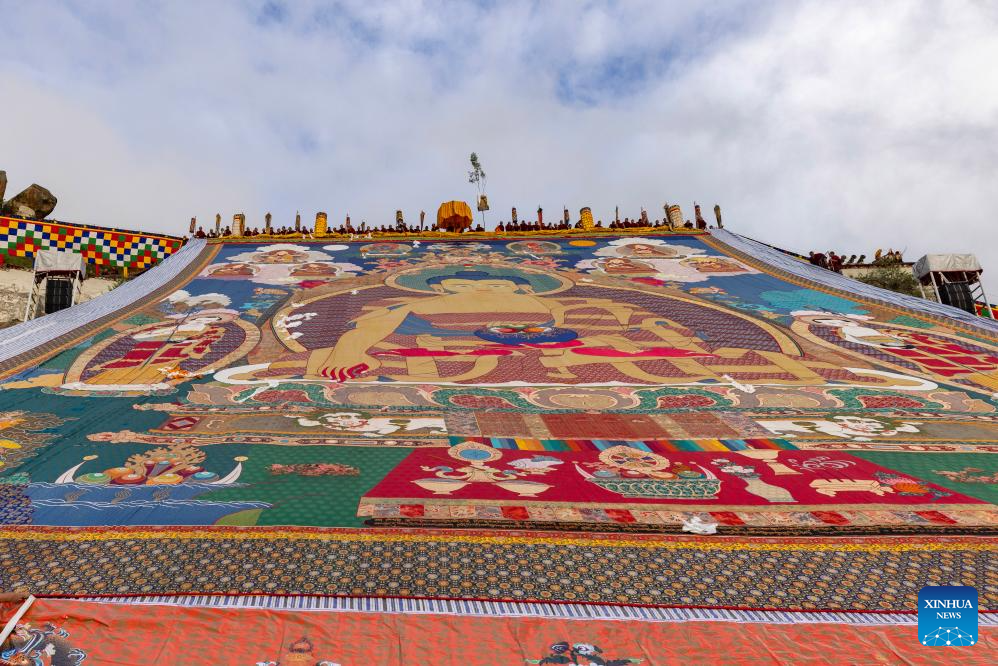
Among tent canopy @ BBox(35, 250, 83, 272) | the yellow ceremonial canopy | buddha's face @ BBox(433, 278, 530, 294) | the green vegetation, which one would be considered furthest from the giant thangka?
the yellow ceremonial canopy

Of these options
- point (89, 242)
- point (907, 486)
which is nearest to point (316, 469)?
point (907, 486)

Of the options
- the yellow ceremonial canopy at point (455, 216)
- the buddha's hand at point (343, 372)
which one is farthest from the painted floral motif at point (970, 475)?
the yellow ceremonial canopy at point (455, 216)

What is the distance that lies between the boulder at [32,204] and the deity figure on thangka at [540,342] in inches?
337

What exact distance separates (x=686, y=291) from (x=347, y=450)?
7.18m

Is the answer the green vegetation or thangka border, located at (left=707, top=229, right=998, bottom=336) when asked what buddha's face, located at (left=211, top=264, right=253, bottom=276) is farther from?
the green vegetation

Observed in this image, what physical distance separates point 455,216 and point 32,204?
9.33m

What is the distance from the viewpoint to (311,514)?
281 centimetres

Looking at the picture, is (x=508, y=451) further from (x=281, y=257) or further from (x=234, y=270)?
(x=281, y=257)

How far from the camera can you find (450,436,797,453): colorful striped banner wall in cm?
397

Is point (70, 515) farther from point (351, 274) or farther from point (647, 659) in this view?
point (351, 274)

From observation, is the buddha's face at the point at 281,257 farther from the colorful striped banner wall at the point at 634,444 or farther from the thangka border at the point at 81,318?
the colorful striped banner wall at the point at 634,444

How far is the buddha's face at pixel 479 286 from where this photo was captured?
30.9 ft

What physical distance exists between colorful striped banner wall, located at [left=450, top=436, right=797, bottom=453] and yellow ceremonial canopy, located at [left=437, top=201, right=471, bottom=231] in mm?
11443

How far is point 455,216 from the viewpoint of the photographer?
594 inches
